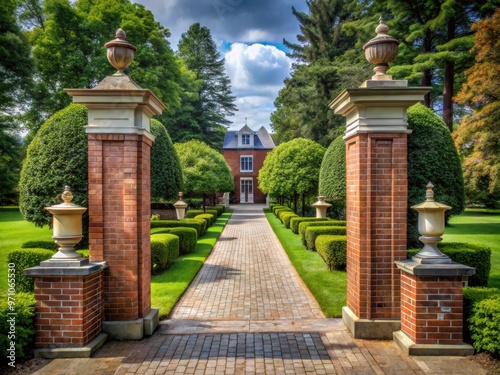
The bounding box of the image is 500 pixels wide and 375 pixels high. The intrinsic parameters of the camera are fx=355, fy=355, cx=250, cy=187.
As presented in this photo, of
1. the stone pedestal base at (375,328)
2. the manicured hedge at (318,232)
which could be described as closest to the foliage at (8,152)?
the manicured hedge at (318,232)

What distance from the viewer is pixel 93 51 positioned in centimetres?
2327

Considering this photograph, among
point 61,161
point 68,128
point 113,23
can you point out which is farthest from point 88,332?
point 113,23

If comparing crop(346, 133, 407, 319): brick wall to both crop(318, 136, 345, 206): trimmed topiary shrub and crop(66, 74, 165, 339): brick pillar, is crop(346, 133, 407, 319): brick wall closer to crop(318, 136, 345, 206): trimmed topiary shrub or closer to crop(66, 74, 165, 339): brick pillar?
crop(66, 74, 165, 339): brick pillar

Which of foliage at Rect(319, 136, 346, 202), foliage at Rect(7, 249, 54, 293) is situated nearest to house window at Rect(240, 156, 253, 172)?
foliage at Rect(319, 136, 346, 202)

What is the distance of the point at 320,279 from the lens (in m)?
8.07

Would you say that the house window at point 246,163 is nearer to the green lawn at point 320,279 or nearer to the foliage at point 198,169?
the foliage at point 198,169

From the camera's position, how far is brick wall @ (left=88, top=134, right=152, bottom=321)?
187 inches

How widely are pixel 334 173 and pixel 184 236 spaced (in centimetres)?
665

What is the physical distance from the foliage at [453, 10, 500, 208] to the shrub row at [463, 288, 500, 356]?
578 inches

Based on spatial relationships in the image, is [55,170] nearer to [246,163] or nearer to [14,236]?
[14,236]

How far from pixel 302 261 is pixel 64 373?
7.15 m

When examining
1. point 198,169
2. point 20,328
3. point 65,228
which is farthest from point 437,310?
point 198,169

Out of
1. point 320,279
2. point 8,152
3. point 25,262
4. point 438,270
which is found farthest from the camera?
point 8,152

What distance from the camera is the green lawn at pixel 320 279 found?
6.29 metres
